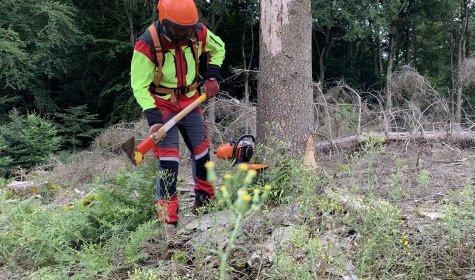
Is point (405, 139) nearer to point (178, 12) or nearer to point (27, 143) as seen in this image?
point (178, 12)

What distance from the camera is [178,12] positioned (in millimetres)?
3094

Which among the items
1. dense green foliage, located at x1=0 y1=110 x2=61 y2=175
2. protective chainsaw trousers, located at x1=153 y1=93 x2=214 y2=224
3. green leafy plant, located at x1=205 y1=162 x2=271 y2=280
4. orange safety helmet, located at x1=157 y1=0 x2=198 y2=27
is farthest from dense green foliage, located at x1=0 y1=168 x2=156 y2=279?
dense green foliage, located at x1=0 y1=110 x2=61 y2=175

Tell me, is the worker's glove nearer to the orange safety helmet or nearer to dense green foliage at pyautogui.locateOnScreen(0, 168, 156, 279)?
the orange safety helmet

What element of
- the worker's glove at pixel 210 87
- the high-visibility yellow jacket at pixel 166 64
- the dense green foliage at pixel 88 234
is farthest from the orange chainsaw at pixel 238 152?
the dense green foliage at pixel 88 234

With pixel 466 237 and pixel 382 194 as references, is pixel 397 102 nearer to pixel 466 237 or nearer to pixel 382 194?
pixel 382 194

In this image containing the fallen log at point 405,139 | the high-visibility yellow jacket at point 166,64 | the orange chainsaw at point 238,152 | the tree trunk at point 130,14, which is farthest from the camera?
the tree trunk at point 130,14

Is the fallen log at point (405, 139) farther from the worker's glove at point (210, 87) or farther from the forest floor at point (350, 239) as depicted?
the worker's glove at point (210, 87)

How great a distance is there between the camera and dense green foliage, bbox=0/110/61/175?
10828 mm

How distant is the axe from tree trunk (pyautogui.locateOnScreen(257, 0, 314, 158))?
2.85 feet

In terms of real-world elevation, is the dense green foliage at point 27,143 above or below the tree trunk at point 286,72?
below

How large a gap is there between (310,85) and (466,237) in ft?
7.27

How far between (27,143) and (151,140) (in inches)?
365

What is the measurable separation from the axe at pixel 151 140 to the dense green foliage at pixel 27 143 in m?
8.42

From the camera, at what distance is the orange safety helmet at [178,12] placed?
3.09 metres
